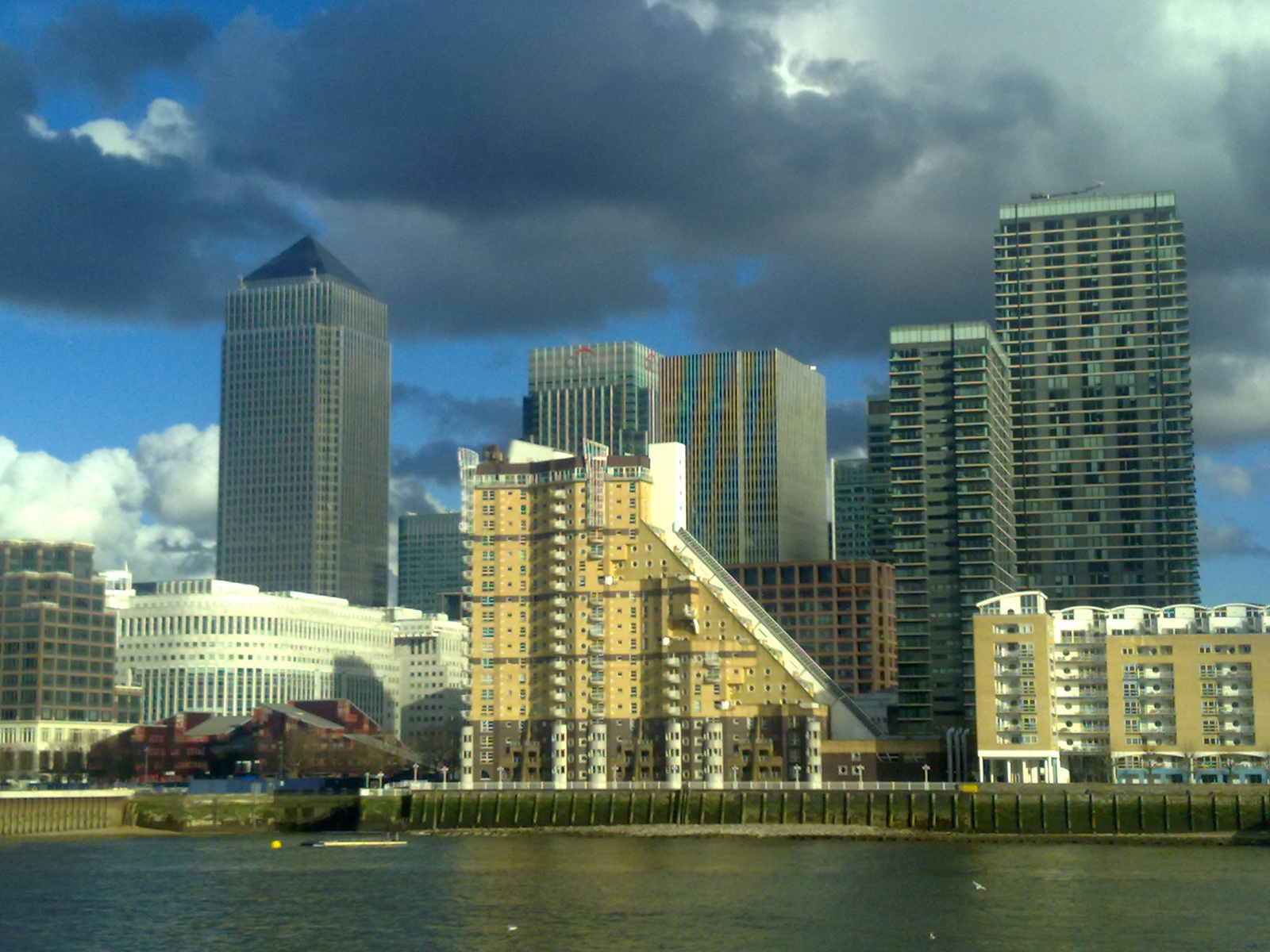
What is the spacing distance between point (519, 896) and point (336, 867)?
36.8 m

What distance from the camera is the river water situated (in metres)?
125

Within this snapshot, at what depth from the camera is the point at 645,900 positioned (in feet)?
480

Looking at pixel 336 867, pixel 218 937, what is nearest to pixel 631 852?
pixel 336 867

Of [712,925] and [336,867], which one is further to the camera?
[336,867]

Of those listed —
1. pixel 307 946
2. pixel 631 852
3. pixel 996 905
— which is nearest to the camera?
pixel 307 946

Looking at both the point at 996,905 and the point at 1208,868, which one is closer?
the point at 996,905

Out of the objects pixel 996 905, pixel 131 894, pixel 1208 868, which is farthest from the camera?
pixel 1208 868

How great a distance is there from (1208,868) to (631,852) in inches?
2253

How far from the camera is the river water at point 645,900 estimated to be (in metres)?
125

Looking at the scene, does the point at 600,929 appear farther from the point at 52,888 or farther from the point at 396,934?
the point at 52,888

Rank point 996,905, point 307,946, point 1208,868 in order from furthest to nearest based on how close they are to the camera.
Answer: point 1208,868 < point 996,905 < point 307,946

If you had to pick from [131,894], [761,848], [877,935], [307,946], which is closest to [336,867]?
[131,894]

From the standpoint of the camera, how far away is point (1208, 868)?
171m

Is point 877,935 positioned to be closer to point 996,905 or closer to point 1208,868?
point 996,905
